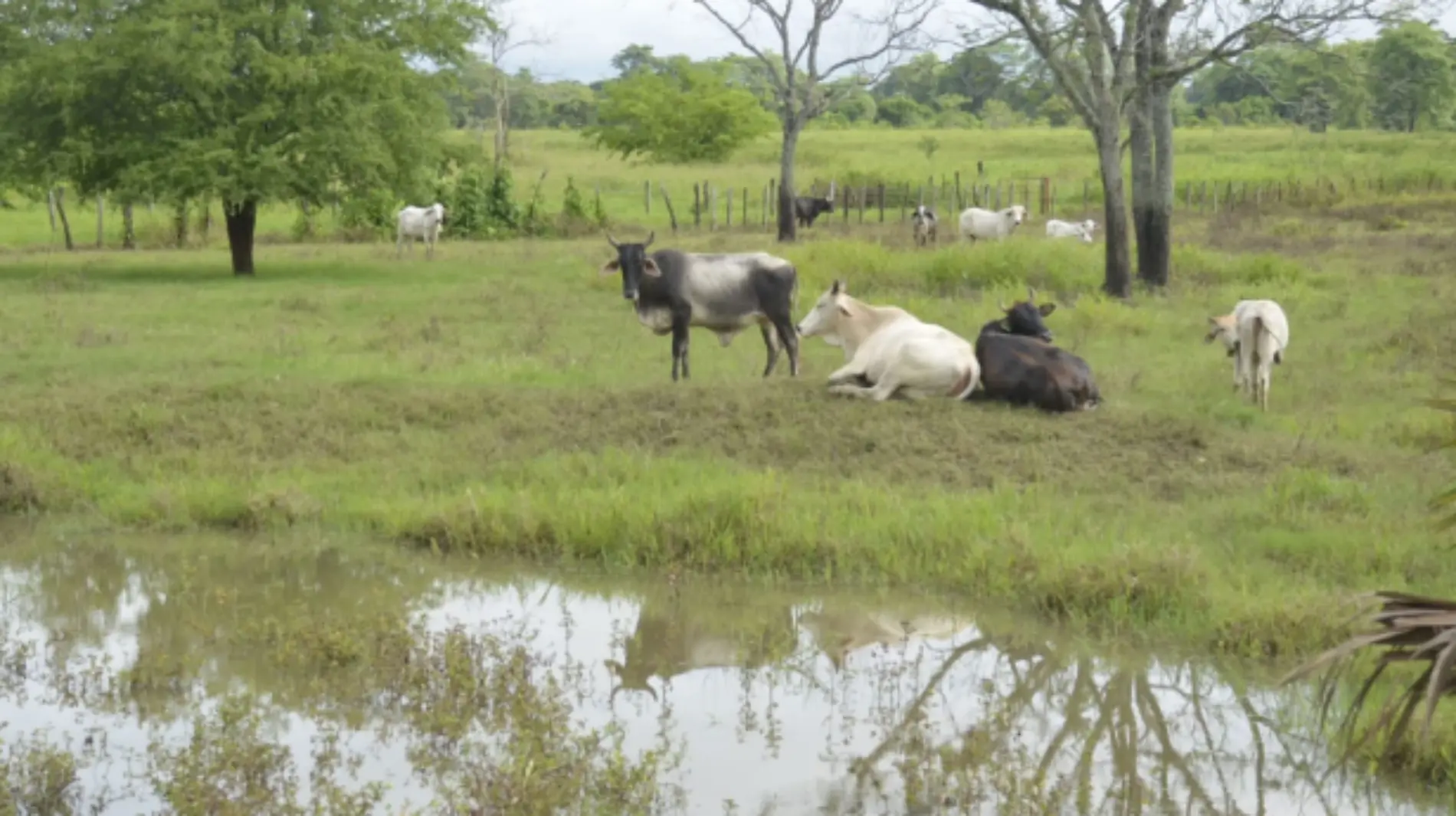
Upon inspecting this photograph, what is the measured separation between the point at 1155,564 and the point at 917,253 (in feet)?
45.3

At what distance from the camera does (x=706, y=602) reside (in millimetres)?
8172

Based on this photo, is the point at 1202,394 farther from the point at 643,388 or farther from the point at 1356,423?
the point at 643,388

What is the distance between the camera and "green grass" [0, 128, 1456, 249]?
36.3 metres

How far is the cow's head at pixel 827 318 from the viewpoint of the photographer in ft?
41.5

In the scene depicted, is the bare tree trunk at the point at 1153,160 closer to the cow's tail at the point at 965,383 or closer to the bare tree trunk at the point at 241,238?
the cow's tail at the point at 965,383

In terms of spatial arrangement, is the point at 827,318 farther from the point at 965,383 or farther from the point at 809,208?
the point at 809,208

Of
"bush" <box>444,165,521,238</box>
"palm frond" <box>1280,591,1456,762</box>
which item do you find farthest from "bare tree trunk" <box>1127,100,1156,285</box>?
"palm frond" <box>1280,591,1456,762</box>

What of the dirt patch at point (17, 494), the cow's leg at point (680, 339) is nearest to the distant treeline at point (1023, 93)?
the cow's leg at point (680, 339)

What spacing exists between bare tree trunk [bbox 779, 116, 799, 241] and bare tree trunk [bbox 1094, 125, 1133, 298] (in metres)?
12.5

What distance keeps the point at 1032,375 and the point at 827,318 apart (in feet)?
6.81

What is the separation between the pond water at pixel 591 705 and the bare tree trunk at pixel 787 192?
79.7 feet

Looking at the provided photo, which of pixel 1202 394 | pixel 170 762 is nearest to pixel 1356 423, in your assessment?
pixel 1202 394

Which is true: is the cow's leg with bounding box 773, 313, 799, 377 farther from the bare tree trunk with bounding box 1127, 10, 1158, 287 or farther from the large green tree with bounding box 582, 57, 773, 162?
the large green tree with bounding box 582, 57, 773, 162

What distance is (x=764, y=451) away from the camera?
10.7m
